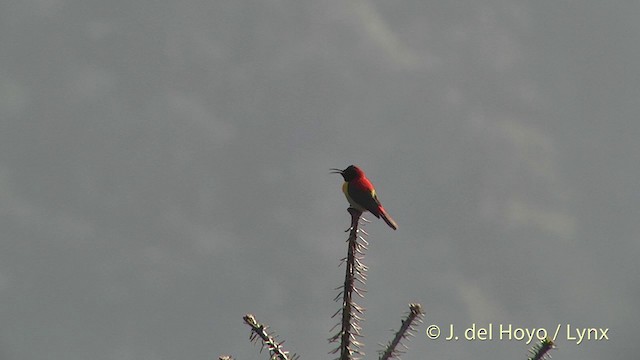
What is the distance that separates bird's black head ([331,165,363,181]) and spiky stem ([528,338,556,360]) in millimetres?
3751

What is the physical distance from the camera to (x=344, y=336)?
7379 mm

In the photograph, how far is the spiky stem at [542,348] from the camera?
6.82m

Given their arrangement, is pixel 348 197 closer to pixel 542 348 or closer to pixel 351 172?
pixel 351 172

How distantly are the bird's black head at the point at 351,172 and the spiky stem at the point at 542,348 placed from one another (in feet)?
12.3

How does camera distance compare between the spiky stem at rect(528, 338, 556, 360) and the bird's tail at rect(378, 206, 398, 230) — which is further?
the bird's tail at rect(378, 206, 398, 230)

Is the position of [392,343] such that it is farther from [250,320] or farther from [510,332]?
[510,332]

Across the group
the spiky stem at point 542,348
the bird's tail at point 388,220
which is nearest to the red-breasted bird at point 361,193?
the bird's tail at point 388,220

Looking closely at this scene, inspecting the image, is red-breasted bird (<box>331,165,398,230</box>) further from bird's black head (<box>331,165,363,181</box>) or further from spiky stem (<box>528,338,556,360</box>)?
spiky stem (<box>528,338,556,360</box>)

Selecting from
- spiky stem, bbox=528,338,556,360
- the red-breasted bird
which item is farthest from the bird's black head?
spiky stem, bbox=528,338,556,360

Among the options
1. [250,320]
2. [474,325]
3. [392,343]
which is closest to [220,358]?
[250,320]

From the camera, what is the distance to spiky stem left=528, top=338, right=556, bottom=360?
6.82m

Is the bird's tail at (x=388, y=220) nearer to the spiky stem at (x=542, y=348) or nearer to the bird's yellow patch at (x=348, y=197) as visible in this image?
the bird's yellow patch at (x=348, y=197)

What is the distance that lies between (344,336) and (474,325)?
5.00m

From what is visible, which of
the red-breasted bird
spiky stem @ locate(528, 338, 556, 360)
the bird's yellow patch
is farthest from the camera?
the red-breasted bird
